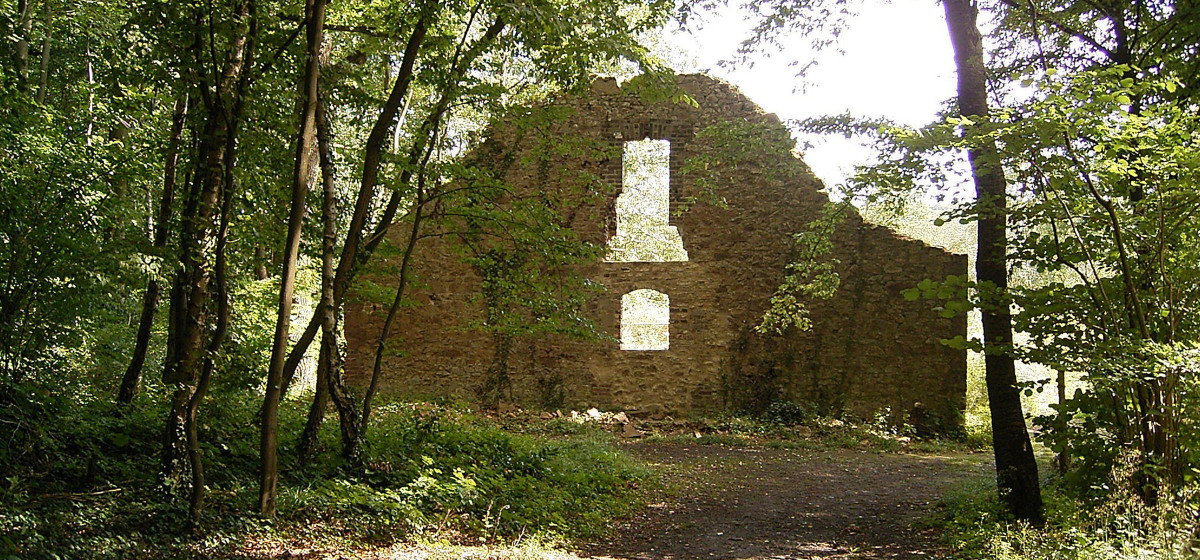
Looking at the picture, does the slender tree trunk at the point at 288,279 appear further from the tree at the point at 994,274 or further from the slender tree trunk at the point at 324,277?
the tree at the point at 994,274

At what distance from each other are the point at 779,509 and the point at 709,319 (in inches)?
290

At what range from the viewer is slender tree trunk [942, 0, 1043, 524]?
5773 mm

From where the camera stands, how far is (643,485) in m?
8.13

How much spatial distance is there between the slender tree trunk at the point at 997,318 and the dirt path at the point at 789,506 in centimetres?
76

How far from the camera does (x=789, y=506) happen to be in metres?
7.52

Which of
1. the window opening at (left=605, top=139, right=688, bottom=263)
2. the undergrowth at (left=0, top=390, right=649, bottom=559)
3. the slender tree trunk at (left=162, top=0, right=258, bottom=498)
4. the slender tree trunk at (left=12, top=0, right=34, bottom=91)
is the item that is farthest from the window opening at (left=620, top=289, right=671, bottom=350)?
the slender tree trunk at (left=162, top=0, right=258, bottom=498)

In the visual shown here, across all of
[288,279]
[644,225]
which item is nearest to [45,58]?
[288,279]

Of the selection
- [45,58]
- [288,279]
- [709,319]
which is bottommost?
[288,279]

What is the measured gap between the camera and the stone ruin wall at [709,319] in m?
13.8

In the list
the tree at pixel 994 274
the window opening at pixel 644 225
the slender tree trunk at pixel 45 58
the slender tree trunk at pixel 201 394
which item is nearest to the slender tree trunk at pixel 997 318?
the tree at pixel 994 274

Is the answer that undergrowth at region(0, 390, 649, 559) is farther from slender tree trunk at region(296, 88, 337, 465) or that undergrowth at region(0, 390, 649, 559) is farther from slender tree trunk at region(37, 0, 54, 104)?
slender tree trunk at region(37, 0, 54, 104)

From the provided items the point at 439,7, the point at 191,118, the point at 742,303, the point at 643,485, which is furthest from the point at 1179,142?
the point at 742,303

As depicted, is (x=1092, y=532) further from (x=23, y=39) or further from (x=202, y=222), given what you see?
(x=23, y=39)

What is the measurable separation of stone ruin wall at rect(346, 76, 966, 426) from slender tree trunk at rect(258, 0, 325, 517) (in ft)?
30.2
